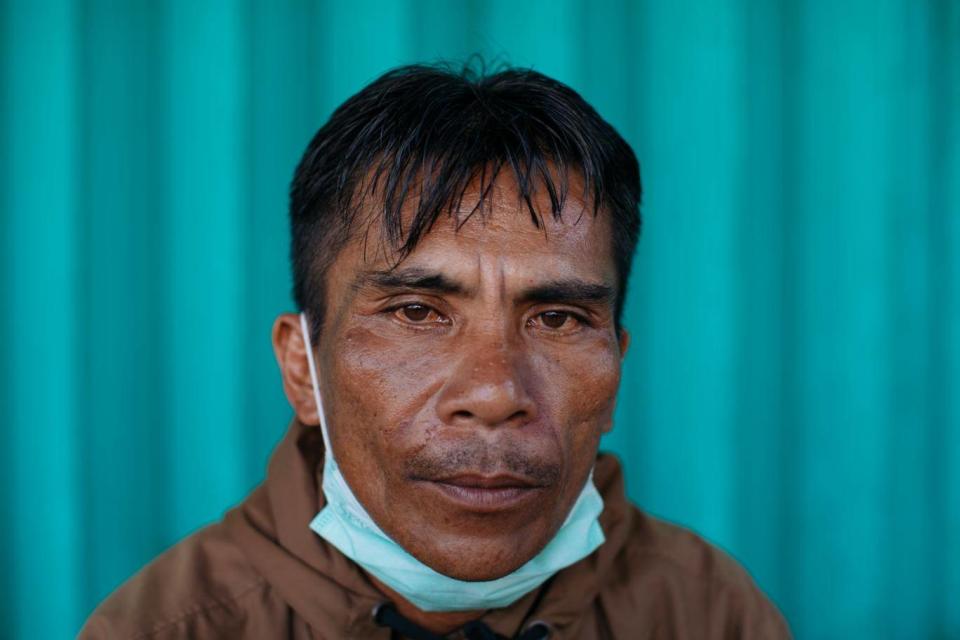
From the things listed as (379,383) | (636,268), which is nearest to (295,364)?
(379,383)

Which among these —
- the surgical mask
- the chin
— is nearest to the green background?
the surgical mask

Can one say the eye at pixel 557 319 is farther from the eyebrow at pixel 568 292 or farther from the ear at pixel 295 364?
the ear at pixel 295 364

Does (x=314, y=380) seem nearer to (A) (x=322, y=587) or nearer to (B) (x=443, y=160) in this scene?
(A) (x=322, y=587)

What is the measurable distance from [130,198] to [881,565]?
105 inches

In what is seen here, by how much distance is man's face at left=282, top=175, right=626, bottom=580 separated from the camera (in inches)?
67.5

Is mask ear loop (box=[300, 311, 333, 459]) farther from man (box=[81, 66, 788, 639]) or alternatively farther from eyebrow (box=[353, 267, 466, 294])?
eyebrow (box=[353, 267, 466, 294])

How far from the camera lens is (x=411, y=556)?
191cm

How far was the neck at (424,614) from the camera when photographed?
208 cm

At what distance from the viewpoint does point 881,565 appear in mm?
3000

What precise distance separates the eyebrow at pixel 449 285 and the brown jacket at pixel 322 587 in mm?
517

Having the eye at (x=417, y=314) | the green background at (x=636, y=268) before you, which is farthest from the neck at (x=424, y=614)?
the green background at (x=636, y=268)

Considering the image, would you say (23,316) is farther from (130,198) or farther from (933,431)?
(933,431)

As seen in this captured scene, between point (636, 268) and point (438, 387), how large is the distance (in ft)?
4.39

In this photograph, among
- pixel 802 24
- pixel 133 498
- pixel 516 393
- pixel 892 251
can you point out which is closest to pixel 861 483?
pixel 892 251
